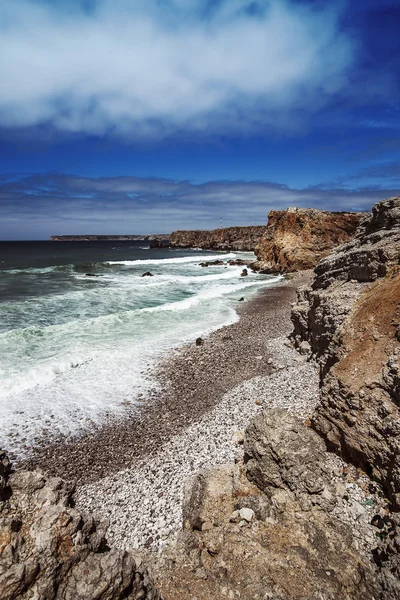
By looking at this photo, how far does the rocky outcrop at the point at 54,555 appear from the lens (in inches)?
155

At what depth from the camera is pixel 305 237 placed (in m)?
51.0

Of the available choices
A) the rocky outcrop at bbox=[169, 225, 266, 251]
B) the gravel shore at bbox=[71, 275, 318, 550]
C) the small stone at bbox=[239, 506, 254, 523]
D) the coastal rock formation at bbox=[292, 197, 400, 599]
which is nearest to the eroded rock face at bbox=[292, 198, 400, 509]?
the coastal rock formation at bbox=[292, 197, 400, 599]

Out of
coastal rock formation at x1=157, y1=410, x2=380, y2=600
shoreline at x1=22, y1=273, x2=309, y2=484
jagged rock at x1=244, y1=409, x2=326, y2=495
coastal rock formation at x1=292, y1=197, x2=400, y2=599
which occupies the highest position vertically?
coastal rock formation at x1=292, y1=197, x2=400, y2=599

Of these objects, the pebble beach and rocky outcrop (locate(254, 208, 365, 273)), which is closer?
the pebble beach

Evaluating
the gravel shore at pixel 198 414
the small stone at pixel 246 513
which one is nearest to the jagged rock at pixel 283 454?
the small stone at pixel 246 513

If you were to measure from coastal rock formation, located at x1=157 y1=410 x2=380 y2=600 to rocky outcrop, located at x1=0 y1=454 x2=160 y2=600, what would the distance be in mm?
966

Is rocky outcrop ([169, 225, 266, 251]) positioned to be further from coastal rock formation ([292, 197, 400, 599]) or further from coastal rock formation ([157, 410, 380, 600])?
coastal rock formation ([157, 410, 380, 600])

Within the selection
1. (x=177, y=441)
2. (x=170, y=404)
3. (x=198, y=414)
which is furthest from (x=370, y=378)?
(x=170, y=404)

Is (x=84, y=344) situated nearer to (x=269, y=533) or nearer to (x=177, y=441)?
(x=177, y=441)

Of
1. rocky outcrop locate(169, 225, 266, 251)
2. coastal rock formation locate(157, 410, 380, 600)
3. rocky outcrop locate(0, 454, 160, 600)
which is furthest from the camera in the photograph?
rocky outcrop locate(169, 225, 266, 251)

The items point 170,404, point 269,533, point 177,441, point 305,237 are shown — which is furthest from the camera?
point 305,237

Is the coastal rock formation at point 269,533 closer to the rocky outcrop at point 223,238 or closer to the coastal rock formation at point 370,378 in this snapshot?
the coastal rock formation at point 370,378

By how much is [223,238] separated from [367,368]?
124 meters

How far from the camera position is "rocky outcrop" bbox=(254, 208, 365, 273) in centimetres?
4972
